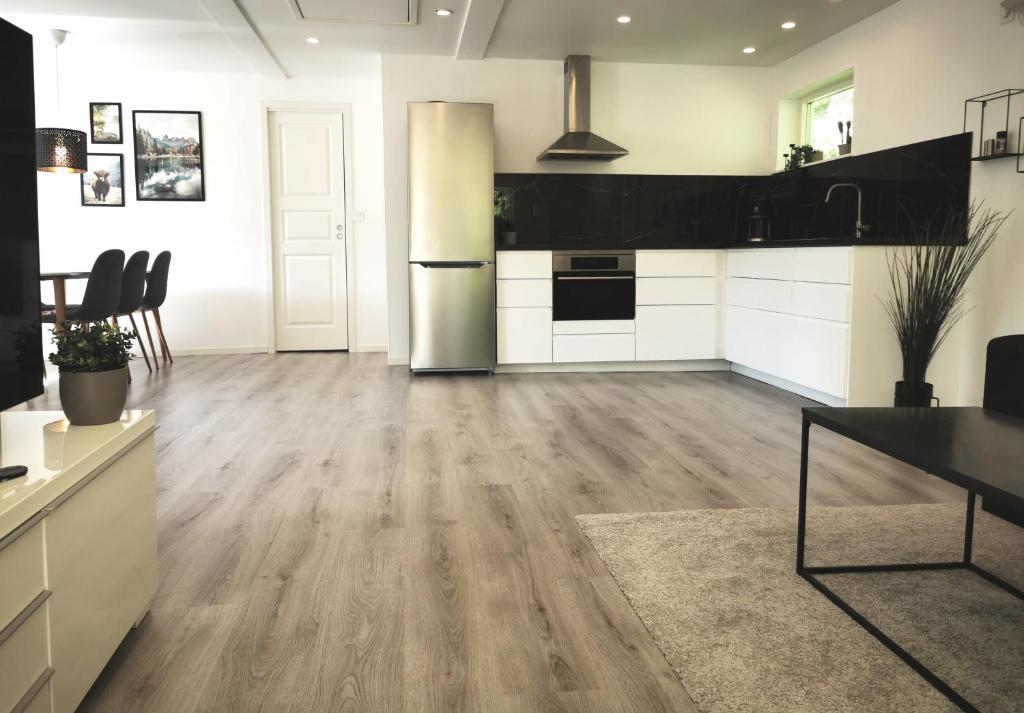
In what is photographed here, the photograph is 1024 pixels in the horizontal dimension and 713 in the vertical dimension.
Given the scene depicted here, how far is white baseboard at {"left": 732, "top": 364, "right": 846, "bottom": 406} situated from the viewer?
14.6ft

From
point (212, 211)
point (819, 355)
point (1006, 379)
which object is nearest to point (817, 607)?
point (1006, 379)

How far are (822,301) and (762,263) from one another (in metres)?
0.87

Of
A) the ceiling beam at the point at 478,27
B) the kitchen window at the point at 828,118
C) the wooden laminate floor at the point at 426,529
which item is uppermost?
the ceiling beam at the point at 478,27

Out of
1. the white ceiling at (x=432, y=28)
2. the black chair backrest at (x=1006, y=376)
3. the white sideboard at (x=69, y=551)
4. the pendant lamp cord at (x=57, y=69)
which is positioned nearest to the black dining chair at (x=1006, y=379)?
the black chair backrest at (x=1006, y=376)

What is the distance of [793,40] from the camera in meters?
5.53

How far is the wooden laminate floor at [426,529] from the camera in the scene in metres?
1.59

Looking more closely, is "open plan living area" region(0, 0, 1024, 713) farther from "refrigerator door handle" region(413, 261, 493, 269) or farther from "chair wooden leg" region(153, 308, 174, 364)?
"chair wooden leg" region(153, 308, 174, 364)

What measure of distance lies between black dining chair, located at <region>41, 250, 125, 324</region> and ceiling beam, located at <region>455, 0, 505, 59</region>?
8.95ft

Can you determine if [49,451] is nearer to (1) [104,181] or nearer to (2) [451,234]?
(2) [451,234]

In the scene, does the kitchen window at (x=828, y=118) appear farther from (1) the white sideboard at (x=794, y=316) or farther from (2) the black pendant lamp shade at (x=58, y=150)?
(2) the black pendant lamp shade at (x=58, y=150)

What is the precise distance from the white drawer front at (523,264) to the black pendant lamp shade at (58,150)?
9.73 ft

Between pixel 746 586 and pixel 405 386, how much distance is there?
141 inches

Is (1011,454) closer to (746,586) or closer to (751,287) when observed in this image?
(746,586)

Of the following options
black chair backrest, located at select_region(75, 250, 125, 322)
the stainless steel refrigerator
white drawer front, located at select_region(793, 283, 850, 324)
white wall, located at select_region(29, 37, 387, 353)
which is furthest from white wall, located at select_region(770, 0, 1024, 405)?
black chair backrest, located at select_region(75, 250, 125, 322)
